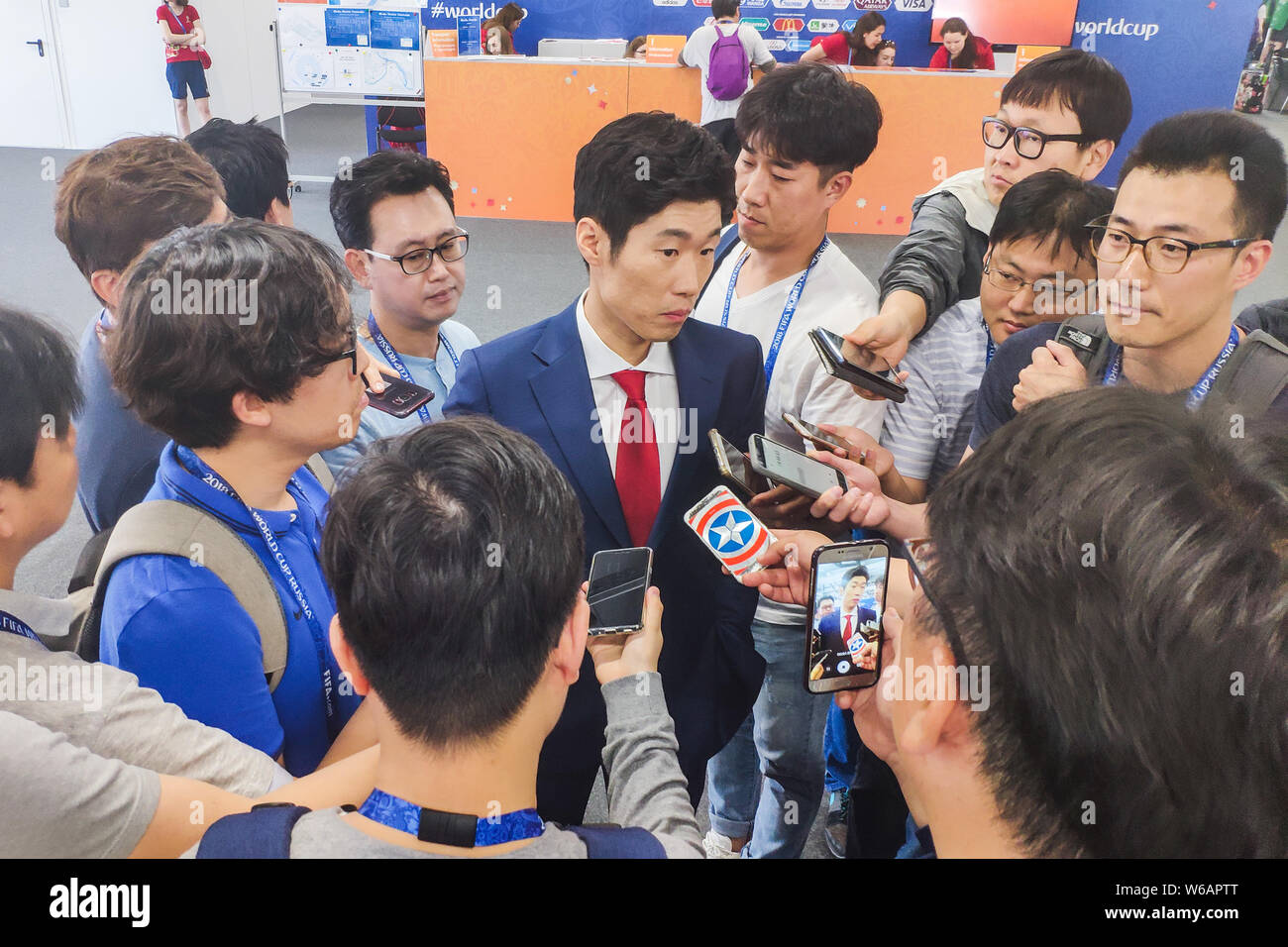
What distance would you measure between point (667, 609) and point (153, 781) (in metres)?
1.05

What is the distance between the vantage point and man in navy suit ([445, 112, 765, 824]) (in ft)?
5.69

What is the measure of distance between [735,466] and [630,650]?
50 centimetres

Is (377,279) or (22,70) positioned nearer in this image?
(377,279)

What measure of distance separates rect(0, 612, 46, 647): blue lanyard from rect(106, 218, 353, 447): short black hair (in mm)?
375

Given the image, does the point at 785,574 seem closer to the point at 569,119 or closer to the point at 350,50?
the point at 569,119

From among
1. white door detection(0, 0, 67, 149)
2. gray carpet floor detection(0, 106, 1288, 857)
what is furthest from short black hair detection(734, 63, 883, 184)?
white door detection(0, 0, 67, 149)

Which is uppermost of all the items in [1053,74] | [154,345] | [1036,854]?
[1053,74]

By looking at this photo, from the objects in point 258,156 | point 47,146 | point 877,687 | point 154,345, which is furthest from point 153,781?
point 47,146

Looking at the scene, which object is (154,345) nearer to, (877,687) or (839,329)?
(877,687)

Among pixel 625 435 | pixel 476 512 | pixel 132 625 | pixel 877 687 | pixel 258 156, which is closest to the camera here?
pixel 476 512

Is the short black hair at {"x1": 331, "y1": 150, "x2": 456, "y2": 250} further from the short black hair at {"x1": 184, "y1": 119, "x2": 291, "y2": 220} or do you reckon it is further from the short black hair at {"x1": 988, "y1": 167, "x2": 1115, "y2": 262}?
the short black hair at {"x1": 988, "y1": 167, "x2": 1115, "y2": 262}

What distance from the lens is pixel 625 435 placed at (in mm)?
1797

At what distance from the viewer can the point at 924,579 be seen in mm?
953

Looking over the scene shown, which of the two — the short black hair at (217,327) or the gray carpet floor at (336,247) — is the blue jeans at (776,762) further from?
the gray carpet floor at (336,247)
